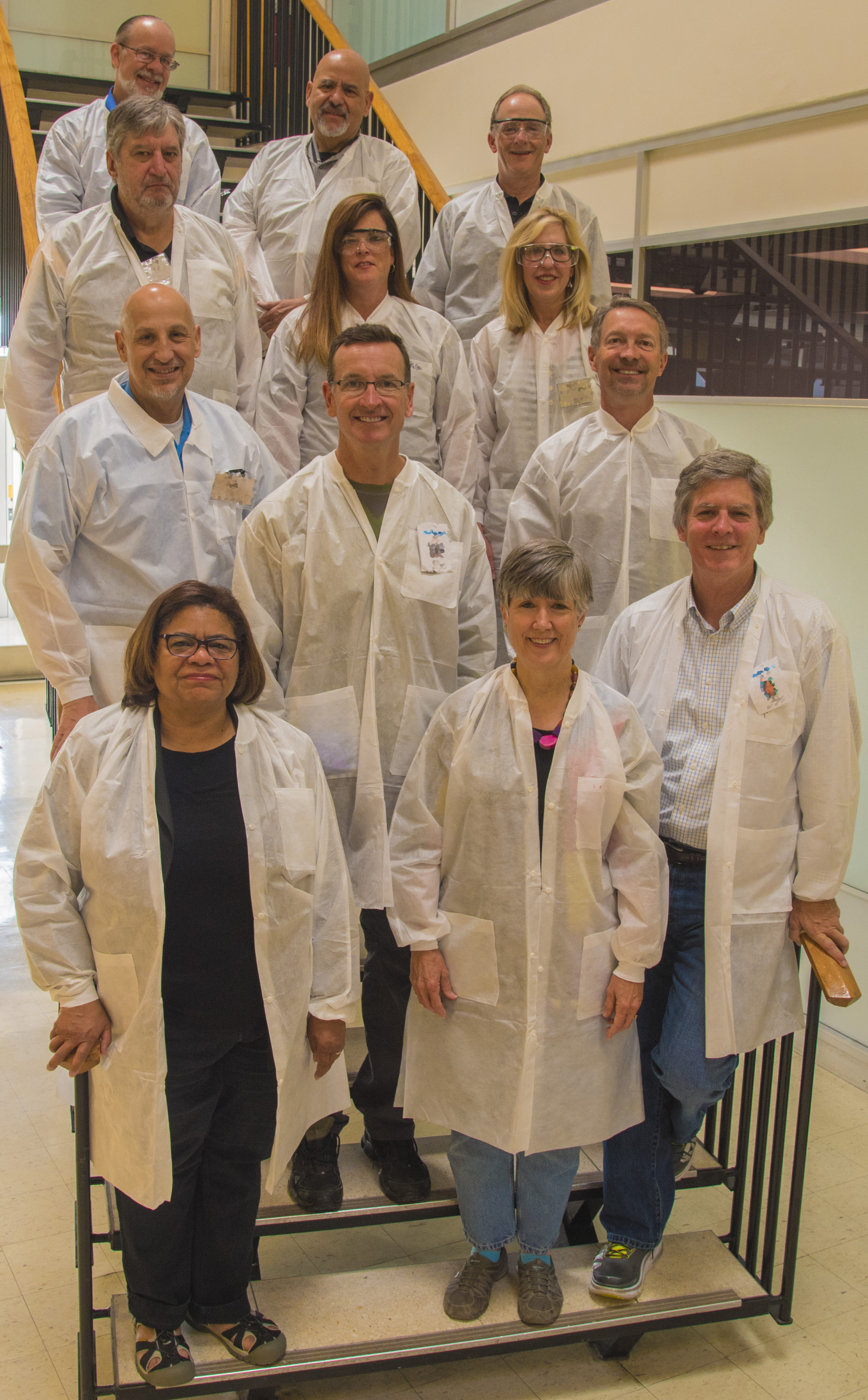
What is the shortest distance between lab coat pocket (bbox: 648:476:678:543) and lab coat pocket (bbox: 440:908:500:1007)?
117cm

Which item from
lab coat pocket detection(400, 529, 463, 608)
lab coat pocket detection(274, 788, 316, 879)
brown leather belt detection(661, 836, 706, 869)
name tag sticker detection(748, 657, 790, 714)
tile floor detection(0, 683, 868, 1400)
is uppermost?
lab coat pocket detection(400, 529, 463, 608)

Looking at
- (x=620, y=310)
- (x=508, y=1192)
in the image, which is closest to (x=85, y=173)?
(x=620, y=310)

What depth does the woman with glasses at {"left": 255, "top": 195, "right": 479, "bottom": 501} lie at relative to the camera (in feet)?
9.84

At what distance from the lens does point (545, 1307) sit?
236 cm

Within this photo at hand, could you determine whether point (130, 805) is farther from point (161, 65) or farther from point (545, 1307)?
point (161, 65)

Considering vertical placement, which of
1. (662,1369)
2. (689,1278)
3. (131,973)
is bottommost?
(662,1369)

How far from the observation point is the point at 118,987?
2039 millimetres

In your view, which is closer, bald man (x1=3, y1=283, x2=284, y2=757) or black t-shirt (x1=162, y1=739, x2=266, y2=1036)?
black t-shirt (x1=162, y1=739, x2=266, y2=1036)

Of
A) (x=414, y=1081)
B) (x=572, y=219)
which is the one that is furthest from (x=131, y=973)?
(x=572, y=219)

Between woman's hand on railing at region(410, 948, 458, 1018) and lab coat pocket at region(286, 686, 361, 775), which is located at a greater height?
lab coat pocket at region(286, 686, 361, 775)

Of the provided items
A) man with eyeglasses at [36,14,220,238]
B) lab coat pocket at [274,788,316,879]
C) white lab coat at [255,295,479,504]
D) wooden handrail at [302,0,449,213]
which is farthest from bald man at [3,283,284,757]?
wooden handrail at [302,0,449,213]

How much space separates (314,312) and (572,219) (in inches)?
29.8

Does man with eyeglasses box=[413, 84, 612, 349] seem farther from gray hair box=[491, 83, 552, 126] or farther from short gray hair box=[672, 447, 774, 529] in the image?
short gray hair box=[672, 447, 774, 529]

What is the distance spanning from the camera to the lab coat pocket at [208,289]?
315cm
